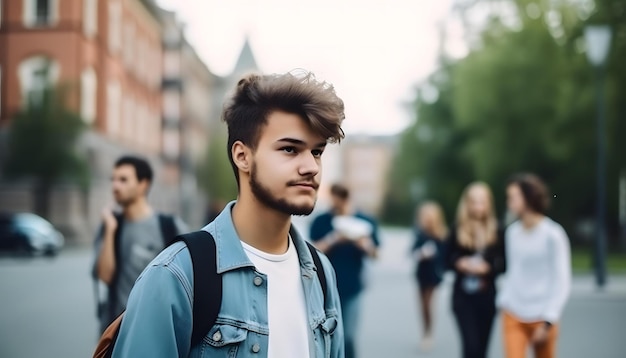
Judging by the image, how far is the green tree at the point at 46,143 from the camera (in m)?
26.9

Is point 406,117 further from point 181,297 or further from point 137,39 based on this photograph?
point 181,297

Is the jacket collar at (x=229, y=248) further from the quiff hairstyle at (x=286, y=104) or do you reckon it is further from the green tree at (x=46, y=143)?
the green tree at (x=46, y=143)

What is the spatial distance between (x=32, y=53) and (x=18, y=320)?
71.0ft

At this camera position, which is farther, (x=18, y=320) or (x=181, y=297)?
(x=18, y=320)

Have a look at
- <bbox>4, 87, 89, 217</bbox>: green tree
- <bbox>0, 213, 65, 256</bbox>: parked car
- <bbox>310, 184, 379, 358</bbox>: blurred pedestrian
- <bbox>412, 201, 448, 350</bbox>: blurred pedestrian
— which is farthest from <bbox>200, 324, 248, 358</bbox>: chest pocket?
<bbox>4, 87, 89, 217</bbox>: green tree

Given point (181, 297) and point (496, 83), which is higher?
point (496, 83)

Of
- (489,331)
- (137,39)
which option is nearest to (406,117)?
(137,39)

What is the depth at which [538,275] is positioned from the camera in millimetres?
5301

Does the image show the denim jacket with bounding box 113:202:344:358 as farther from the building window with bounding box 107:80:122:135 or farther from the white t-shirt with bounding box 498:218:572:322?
the building window with bounding box 107:80:122:135

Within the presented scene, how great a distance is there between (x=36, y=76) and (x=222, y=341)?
29100 millimetres

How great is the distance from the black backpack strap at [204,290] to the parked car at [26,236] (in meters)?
23.9

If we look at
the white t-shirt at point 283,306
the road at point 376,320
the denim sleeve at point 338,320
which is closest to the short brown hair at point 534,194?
the road at point 376,320

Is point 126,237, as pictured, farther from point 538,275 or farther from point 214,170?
point 214,170

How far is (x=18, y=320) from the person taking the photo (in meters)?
11.6
